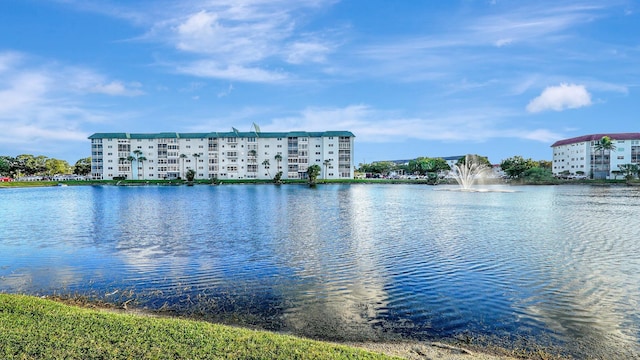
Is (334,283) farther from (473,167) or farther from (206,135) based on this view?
(473,167)

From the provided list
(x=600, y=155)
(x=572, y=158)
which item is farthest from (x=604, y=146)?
(x=572, y=158)

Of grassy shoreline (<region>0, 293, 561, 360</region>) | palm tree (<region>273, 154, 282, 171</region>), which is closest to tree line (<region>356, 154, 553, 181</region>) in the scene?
palm tree (<region>273, 154, 282, 171</region>)

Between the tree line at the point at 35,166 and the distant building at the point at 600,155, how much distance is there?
204 metres

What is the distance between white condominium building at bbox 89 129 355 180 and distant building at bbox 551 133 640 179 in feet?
293

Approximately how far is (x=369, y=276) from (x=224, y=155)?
473ft

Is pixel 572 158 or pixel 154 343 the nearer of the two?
pixel 154 343

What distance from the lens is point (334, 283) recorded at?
50.2 ft

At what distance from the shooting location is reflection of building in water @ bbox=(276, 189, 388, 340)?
1091 centimetres

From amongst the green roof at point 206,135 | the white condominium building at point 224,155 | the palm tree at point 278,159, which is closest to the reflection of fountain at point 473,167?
the white condominium building at point 224,155

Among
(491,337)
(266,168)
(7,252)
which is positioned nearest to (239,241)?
(7,252)

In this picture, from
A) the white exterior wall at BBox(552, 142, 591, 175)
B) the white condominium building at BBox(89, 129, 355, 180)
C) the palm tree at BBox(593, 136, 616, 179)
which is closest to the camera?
the palm tree at BBox(593, 136, 616, 179)

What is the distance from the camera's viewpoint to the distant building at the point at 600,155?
148m

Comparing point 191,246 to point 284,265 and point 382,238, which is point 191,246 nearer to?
point 284,265

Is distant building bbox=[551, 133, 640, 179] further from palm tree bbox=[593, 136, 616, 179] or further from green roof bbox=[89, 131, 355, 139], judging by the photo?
green roof bbox=[89, 131, 355, 139]
